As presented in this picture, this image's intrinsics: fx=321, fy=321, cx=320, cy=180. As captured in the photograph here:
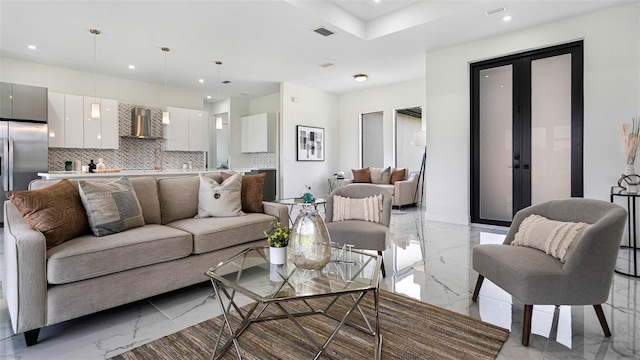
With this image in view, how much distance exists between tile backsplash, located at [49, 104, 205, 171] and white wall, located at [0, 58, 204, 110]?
11.0 inches

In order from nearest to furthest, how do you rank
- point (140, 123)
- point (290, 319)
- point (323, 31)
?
point (290, 319)
point (323, 31)
point (140, 123)

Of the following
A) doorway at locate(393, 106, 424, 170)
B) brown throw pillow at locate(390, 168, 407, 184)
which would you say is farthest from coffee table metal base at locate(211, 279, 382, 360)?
doorway at locate(393, 106, 424, 170)

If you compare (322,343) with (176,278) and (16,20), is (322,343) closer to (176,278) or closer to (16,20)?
(176,278)

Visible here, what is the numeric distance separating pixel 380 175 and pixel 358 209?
4.61 meters

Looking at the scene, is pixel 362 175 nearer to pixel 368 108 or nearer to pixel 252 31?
pixel 368 108

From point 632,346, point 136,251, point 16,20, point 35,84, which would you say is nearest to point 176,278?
point 136,251

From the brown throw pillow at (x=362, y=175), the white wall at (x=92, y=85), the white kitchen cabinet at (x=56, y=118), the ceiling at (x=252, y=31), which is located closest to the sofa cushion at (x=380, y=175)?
the brown throw pillow at (x=362, y=175)

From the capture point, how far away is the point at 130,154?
7078mm

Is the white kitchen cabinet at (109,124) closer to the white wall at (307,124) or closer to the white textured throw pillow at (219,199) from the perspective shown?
the white wall at (307,124)

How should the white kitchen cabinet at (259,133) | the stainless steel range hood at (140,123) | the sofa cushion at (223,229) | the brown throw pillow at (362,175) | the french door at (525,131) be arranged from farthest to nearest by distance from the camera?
the white kitchen cabinet at (259,133) → the brown throw pillow at (362,175) → the stainless steel range hood at (140,123) → the french door at (525,131) → the sofa cushion at (223,229)

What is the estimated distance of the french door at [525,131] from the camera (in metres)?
4.38

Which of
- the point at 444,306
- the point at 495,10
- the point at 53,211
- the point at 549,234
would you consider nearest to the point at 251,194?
the point at 53,211

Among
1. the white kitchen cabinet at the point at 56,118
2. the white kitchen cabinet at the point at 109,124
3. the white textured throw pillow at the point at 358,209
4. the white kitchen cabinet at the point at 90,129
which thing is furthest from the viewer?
the white kitchen cabinet at the point at 109,124

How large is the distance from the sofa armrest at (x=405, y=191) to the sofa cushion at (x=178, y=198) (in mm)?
4850
